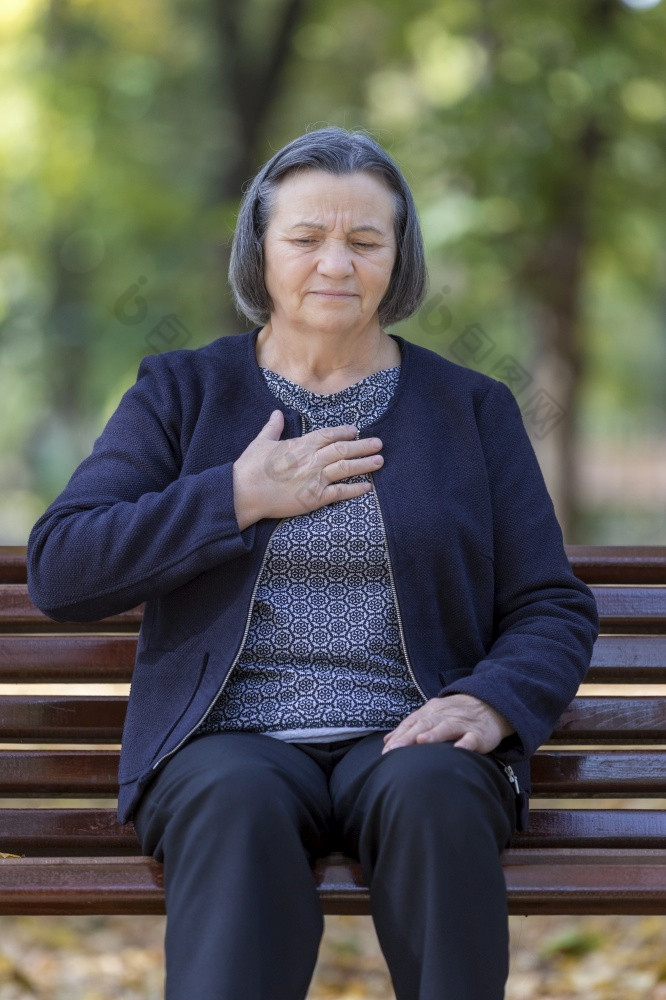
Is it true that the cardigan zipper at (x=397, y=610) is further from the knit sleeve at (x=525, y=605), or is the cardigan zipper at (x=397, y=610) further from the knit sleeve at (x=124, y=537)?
the knit sleeve at (x=124, y=537)

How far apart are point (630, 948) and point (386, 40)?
21.7 ft

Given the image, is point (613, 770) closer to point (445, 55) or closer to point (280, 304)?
point (280, 304)

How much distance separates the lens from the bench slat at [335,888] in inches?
86.4

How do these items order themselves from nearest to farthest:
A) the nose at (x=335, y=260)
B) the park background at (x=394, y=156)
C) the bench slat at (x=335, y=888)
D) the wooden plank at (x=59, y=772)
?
the bench slat at (x=335, y=888)
the nose at (x=335, y=260)
the wooden plank at (x=59, y=772)
the park background at (x=394, y=156)

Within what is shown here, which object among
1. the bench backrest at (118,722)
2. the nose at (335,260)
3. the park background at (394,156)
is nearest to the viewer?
the nose at (335,260)

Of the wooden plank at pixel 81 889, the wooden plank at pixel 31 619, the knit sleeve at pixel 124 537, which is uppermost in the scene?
the knit sleeve at pixel 124 537

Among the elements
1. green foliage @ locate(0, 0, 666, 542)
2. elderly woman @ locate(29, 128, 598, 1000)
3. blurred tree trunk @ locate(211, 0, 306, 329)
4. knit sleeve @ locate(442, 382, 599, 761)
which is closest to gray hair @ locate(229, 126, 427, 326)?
elderly woman @ locate(29, 128, 598, 1000)

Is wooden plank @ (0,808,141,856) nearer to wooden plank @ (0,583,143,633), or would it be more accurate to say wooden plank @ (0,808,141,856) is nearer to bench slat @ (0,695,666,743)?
bench slat @ (0,695,666,743)

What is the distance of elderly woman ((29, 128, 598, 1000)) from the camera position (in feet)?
6.73

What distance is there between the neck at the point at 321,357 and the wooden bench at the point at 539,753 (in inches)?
27.1

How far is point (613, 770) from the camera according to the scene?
2818mm

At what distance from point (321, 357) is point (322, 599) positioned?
55 centimetres

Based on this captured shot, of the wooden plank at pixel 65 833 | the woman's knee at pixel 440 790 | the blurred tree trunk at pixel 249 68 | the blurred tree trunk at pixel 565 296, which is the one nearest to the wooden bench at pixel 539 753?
the wooden plank at pixel 65 833

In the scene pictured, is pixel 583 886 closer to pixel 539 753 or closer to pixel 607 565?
pixel 539 753
